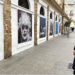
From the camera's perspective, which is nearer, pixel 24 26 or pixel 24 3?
pixel 24 26

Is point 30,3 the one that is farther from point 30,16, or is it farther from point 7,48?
point 7,48

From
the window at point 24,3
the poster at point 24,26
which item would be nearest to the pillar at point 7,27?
the poster at point 24,26

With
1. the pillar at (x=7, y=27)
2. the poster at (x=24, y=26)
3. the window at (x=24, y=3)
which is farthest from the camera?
the window at (x=24, y=3)

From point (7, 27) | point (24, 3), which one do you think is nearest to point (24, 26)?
point (24, 3)

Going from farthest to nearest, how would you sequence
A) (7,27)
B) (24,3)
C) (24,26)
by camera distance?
1. (24,3)
2. (24,26)
3. (7,27)

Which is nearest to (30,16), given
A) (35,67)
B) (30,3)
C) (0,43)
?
(30,3)

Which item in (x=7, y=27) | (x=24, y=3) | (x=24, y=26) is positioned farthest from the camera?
(x=24, y=3)

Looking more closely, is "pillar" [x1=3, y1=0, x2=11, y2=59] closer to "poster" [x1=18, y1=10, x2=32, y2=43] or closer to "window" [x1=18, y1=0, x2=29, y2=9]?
"poster" [x1=18, y1=10, x2=32, y2=43]

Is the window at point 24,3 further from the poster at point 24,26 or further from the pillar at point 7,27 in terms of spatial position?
the pillar at point 7,27

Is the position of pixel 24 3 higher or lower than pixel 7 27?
higher

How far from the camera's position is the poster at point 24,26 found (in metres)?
12.6

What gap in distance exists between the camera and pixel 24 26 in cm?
1361

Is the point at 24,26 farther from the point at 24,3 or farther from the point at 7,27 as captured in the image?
the point at 7,27

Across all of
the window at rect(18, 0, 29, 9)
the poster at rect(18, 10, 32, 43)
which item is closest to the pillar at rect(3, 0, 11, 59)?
the poster at rect(18, 10, 32, 43)
